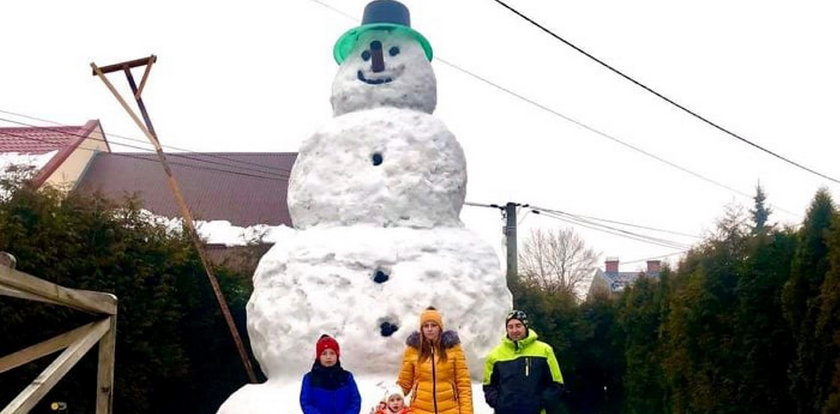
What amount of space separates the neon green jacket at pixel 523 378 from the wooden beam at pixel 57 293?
86.8 inches

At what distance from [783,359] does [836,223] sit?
5.36ft

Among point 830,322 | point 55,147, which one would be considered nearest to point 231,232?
point 55,147

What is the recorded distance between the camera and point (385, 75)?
8555 mm

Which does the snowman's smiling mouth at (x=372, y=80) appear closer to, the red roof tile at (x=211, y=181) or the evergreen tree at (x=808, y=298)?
the evergreen tree at (x=808, y=298)

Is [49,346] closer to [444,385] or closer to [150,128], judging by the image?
[444,385]

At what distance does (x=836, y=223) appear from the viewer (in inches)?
282

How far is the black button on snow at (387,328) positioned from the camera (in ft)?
25.0

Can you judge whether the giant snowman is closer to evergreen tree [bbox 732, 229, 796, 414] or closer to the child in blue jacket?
the child in blue jacket

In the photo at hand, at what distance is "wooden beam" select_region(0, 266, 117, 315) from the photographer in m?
3.95

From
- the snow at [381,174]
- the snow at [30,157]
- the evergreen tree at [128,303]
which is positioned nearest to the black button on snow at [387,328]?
the snow at [381,174]

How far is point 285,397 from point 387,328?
3.36 ft

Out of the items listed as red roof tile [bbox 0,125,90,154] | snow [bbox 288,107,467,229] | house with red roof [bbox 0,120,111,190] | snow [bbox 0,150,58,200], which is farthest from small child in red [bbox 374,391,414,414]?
red roof tile [bbox 0,125,90,154]

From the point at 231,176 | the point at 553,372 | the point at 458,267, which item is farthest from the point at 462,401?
the point at 231,176

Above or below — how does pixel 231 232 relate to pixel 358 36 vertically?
above
